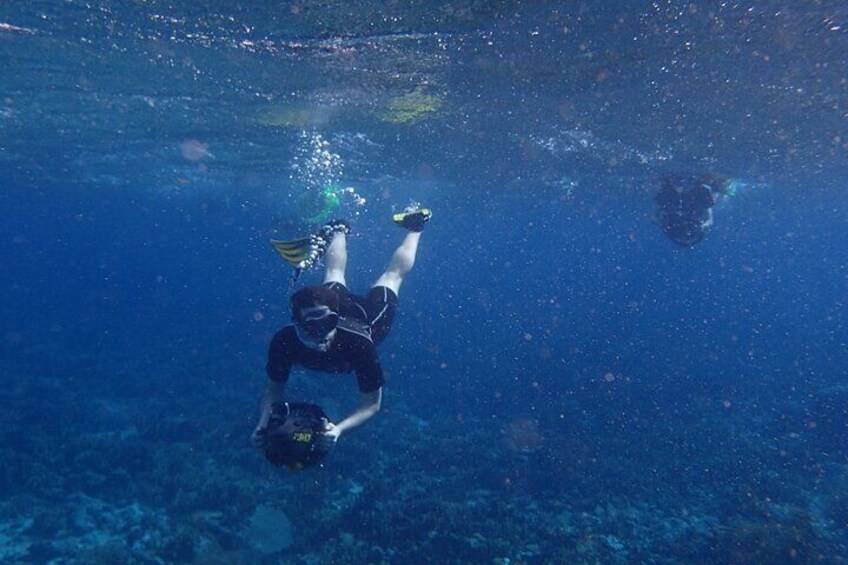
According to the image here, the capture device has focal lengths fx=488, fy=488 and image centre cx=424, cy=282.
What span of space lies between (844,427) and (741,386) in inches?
198

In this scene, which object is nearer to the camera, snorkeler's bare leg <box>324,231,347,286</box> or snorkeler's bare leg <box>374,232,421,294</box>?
snorkeler's bare leg <box>324,231,347,286</box>

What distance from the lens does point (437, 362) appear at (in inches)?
947

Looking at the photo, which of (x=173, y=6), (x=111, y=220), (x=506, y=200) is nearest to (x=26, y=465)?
(x=173, y=6)

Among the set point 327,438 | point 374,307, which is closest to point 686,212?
point 374,307

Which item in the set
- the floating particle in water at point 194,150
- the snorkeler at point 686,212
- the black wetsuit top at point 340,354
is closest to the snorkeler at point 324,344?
the black wetsuit top at point 340,354

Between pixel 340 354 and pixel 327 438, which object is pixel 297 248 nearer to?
pixel 340 354

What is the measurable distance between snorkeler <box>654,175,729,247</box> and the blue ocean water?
1699mm

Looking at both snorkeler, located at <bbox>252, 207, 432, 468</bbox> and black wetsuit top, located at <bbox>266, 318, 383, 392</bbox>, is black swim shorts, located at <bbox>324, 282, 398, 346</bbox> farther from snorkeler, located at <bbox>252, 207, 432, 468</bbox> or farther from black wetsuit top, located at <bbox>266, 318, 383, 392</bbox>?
black wetsuit top, located at <bbox>266, 318, 383, 392</bbox>

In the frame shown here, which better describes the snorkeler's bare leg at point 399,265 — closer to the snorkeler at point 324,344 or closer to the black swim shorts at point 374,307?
the black swim shorts at point 374,307

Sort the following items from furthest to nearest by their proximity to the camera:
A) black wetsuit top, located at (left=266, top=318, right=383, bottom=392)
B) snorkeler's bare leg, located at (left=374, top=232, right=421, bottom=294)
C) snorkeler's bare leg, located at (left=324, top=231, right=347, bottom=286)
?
snorkeler's bare leg, located at (left=374, top=232, right=421, bottom=294) → snorkeler's bare leg, located at (left=324, top=231, right=347, bottom=286) → black wetsuit top, located at (left=266, top=318, right=383, bottom=392)

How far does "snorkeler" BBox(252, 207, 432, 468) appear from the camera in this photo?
4637 millimetres

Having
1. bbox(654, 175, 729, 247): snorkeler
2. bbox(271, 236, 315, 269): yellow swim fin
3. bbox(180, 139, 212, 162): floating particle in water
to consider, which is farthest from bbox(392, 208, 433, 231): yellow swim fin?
bbox(180, 139, 212, 162): floating particle in water

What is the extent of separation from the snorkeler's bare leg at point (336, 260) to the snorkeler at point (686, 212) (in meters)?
15.4

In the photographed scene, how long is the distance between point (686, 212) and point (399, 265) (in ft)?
52.1
